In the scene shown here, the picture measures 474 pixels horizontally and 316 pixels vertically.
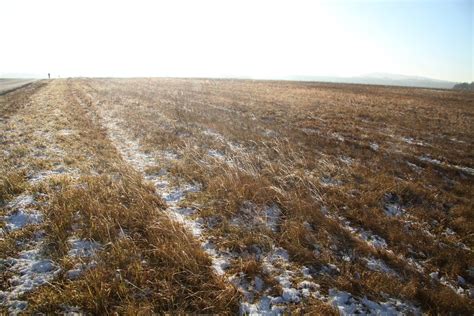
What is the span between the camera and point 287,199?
6.88 metres

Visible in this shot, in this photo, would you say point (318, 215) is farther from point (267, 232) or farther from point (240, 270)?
point (240, 270)

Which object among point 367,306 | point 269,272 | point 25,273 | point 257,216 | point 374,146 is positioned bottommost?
point 367,306

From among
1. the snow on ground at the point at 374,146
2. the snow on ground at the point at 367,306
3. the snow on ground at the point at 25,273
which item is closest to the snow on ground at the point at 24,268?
the snow on ground at the point at 25,273

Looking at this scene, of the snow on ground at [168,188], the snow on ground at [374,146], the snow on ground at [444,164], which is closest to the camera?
the snow on ground at [168,188]

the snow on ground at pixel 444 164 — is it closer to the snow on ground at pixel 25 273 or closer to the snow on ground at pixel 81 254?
the snow on ground at pixel 81 254

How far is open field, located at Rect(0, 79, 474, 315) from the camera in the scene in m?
4.11

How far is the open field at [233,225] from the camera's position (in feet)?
13.5

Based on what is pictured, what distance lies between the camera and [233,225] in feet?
19.1

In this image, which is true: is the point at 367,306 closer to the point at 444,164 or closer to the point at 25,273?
the point at 25,273

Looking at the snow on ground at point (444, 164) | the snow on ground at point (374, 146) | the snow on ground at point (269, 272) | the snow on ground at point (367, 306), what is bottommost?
the snow on ground at point (367, 306)

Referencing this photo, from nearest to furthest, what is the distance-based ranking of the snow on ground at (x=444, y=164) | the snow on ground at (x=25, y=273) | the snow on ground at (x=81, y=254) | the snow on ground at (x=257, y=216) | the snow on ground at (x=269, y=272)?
the snow on ground at (x=25, y=273)
the snow on ground at (x=269, y=272)
the snow on ground at (x=81, y=254)
the snow on ground at (x=257, y=216)
the snow on ground at (x=444, y=164)

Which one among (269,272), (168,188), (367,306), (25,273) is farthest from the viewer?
(168,188)

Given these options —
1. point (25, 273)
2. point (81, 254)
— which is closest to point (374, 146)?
point (81, 254)

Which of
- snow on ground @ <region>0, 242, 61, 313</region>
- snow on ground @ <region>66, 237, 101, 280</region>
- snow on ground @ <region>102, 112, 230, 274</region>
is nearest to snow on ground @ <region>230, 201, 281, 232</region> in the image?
snow on ground @ <region>102, 112, 230, 274</region>
